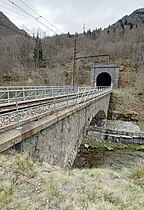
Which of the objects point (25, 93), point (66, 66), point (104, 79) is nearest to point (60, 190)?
point (25, 93)

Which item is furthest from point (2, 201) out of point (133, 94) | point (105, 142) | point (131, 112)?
point (133, 94)

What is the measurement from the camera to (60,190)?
145 inches

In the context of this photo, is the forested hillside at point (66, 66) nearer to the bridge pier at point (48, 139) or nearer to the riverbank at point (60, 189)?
the bridge pier at point (48, 139)

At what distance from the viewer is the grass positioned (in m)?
3.21

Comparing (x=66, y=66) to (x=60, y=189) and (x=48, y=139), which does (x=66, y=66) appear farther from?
(x=60, y=189)

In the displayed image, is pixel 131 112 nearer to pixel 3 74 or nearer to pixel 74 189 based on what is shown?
pixel 74 189

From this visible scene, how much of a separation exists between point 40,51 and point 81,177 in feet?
198

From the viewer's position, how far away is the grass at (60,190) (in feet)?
10.5

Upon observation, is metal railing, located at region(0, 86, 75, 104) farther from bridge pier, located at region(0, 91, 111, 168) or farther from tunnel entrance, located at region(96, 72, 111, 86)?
tunnel entrance, located at region(96, 72, 111, 86)

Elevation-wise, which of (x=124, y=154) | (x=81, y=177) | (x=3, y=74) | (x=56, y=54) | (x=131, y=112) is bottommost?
(x=124, y=154)

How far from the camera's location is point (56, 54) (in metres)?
66.2

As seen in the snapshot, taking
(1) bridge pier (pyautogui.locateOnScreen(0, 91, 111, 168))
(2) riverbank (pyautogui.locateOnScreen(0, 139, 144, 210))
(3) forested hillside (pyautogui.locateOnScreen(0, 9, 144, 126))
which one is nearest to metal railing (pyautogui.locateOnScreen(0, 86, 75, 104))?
(1) bridge pier (pyautogui.locateOnScreen(0, 91, 111, 168))

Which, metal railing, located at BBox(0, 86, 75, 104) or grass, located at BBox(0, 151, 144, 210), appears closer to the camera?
grass, located at BBox(0, 151, 144, 210)

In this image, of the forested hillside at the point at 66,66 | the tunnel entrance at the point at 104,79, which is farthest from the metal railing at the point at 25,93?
A: the tunnel entrance at the point at 104,79
